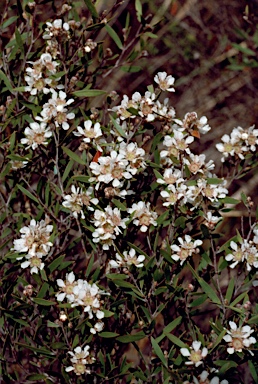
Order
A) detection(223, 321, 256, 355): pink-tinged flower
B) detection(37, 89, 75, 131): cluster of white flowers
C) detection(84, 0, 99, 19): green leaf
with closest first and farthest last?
detection(223, 321, 256, 355): pink-tinged flower → detection(37, 89, 75, 131): cluster of white flowers → detection(84, 0, 99, 19): green leaf

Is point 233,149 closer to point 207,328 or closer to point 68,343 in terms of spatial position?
point 68,343

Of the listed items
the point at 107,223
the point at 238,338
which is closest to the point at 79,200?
the point at 107,223

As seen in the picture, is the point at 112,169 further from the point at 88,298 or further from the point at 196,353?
the point at 196,353

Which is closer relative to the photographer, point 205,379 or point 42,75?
point 205,379

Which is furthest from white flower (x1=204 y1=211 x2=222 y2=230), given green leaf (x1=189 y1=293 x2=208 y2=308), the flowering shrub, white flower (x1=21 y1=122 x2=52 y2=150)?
white flower (x1=21 y1=122 x2=52 y2=150)

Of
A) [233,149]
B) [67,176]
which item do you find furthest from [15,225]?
[233,149]

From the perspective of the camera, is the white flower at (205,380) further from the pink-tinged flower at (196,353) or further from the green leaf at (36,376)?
the green leaf at (36,376)

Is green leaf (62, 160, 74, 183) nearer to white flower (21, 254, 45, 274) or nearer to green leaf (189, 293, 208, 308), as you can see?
white flower (21, 254, 45, 274)
